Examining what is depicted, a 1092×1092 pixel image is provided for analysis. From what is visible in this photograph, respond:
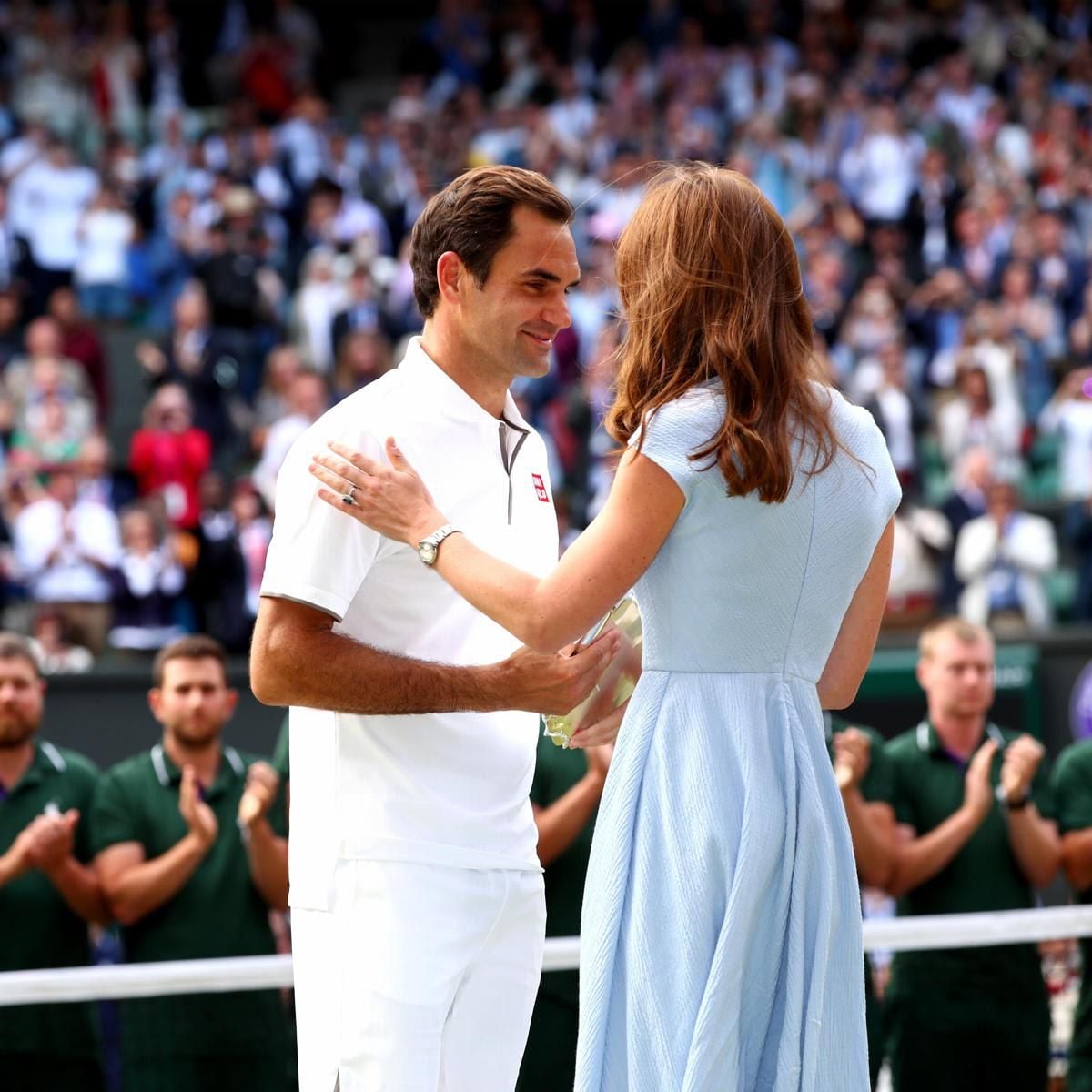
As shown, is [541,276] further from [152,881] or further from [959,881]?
[959,881]

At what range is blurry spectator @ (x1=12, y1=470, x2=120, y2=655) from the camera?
11281 millimetres

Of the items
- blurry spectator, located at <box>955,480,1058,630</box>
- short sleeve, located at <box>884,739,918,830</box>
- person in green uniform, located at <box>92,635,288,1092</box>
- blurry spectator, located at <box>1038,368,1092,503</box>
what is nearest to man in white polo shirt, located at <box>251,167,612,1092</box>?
person in green uniform, located at <box>92,635,288,1092</box>

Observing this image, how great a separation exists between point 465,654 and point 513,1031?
60 centimetres

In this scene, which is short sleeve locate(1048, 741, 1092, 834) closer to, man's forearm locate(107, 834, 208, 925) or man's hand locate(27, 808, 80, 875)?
man's forearm locate(107, 834, 208, 925)

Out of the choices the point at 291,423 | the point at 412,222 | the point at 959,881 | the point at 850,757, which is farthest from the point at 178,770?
the point at 412,222

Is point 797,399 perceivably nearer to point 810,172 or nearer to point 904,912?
point 904,912

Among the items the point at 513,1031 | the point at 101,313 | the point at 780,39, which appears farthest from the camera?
the point at 780,39

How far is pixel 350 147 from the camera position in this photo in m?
17.5

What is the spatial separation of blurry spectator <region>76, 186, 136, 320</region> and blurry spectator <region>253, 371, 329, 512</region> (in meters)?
2.83

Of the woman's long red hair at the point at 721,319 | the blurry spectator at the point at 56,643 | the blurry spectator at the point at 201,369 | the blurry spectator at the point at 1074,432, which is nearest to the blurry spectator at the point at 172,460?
the blurry spectator at the point at 201,369

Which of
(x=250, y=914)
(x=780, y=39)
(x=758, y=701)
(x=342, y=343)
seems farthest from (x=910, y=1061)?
(x=780, y=39)

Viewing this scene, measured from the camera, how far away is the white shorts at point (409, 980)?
2867mm

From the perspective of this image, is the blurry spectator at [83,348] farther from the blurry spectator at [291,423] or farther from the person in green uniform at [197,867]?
the person in green uniform at [197,867]

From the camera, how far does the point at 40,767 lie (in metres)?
5.39
